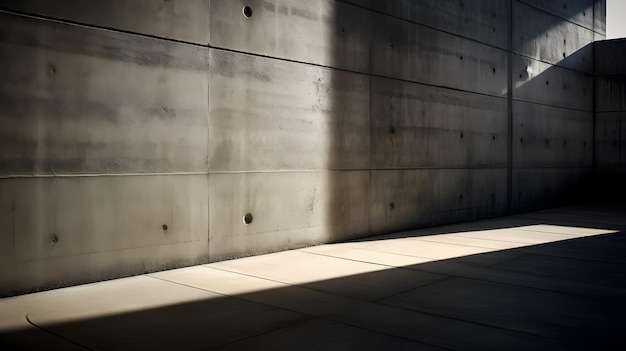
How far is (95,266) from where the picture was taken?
595cm

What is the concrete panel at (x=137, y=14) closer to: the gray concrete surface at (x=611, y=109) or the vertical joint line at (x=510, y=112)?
the vertical joint line at (x=510, y=112)

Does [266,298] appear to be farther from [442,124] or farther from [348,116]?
[442,124]

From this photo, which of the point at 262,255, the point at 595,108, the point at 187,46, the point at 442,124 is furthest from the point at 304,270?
the point at 595,108

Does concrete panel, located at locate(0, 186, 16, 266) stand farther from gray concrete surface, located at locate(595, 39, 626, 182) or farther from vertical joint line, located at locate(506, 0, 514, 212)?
gray concrete surface, located at locate(595, 39, 626, 182)

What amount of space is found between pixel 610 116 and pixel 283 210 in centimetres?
1373

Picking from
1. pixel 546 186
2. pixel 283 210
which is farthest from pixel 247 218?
pixel 546 186

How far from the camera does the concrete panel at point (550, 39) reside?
44.8 ft

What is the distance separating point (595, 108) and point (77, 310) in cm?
1712

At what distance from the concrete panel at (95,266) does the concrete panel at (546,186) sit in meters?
9.49

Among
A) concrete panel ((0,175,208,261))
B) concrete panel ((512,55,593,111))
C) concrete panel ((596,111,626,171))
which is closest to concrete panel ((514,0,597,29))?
concrete panel ((512,55,593,111))

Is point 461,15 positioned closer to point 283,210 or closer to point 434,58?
point 434,58

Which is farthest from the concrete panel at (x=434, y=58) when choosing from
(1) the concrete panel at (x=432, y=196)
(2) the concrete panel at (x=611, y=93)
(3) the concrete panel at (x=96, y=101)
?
(2) the concrete panel at (x=611, y=93)

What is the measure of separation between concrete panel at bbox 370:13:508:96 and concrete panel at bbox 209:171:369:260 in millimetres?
2302

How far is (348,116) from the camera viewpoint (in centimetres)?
903
